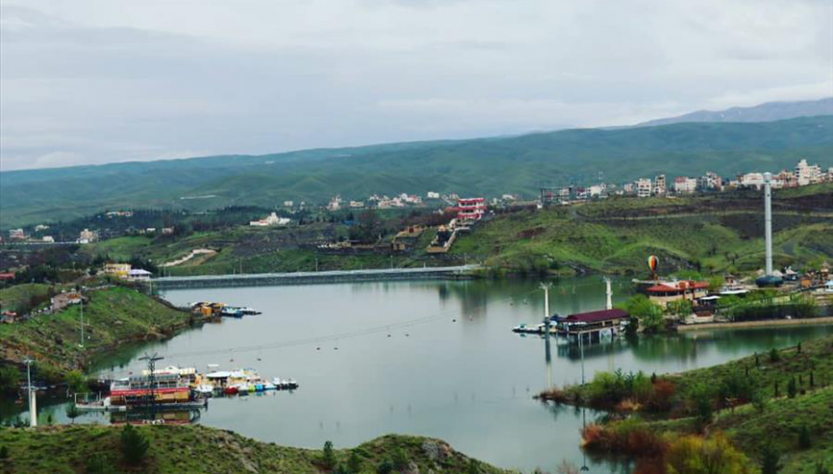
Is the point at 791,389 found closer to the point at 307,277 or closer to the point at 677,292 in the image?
the point at 677,292

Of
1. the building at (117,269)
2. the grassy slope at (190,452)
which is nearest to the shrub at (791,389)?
the grassy slope at (190,452)

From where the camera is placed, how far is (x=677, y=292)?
3731cm

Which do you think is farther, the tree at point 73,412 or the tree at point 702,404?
the tree at point 73,412

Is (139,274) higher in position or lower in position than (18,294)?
lower

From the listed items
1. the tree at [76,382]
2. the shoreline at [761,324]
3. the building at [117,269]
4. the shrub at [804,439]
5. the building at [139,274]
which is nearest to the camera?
the shrub at [804,439]

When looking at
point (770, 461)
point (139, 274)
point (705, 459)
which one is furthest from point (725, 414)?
point (139, 274)

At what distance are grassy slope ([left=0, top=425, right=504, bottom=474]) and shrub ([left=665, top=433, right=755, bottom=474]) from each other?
260 centimetres

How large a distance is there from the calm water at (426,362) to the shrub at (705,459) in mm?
2915

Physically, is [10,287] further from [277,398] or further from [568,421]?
[568,421]

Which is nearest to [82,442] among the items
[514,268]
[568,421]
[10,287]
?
[568,421]

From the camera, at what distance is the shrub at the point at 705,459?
14391 mm

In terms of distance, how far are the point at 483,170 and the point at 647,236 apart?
106188 millimetres

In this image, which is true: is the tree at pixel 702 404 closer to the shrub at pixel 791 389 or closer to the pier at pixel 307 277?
the shrub at pixel 791 389

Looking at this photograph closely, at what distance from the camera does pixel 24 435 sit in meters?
14.1
